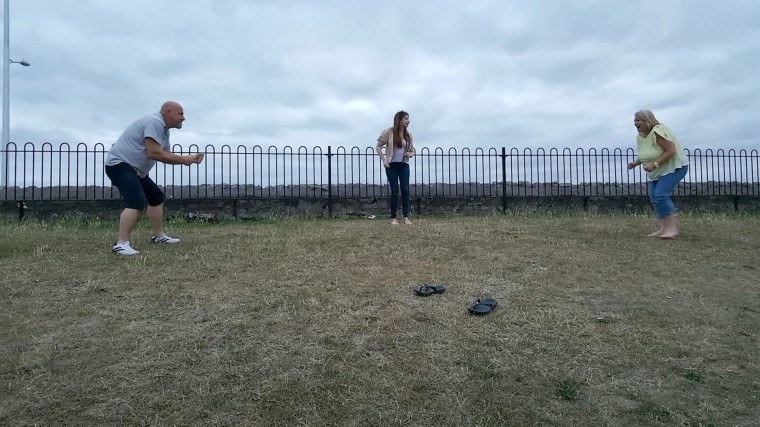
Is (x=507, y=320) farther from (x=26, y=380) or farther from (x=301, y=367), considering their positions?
(x=26, y=380)

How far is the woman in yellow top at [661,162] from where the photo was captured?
590cm

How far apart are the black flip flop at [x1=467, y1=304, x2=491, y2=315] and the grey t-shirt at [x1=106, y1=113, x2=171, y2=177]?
133 inches

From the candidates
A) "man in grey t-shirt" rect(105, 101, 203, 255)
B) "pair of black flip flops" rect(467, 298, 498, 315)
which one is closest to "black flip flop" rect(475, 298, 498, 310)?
"pair of black flip flops" rect(467, 298, 498, 315)

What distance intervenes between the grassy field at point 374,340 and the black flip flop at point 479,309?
0.04 metres

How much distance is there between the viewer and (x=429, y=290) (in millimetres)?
3793

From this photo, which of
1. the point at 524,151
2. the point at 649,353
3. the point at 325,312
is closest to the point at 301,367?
the point at 325,312

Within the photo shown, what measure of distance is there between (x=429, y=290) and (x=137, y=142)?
10.5 feet

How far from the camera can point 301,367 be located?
110 inches

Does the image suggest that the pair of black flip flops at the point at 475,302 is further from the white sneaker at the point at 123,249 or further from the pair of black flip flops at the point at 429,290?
the white sneaker at the point at 123,249

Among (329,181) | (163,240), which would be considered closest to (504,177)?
(329,181)

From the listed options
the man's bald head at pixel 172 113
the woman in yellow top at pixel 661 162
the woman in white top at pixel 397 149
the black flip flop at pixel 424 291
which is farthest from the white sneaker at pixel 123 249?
the woman in yellow top at pixel 661 162

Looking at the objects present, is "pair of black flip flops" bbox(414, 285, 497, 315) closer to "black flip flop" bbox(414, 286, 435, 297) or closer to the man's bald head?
"black flip flop" bbox(414, 286, 435, 297)

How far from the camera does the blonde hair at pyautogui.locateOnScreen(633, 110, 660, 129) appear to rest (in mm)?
6078

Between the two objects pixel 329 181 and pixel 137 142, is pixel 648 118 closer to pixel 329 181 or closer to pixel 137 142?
pixel 137 142
